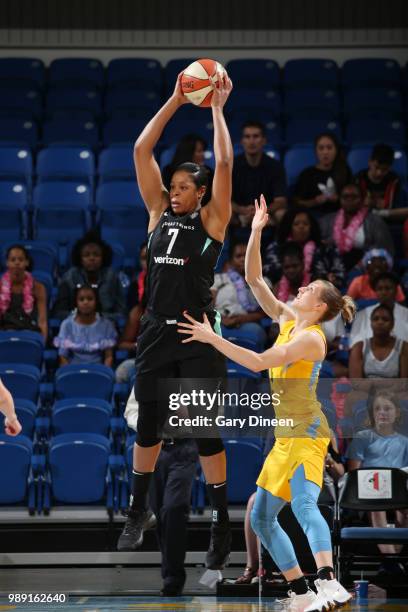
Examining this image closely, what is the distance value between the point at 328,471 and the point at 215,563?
2143 millimetres

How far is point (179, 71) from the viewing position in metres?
14.5

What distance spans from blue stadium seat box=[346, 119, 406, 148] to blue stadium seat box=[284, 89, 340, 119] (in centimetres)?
38

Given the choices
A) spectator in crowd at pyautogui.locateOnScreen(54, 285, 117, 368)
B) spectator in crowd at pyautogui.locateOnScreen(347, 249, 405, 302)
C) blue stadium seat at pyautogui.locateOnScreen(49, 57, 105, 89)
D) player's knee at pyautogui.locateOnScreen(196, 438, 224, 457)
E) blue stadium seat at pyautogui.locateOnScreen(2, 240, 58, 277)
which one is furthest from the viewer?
blue stadium seat at pyautogui.locateOnScreen(49, 57, 105, 89)

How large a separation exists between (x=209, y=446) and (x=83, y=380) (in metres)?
3.13

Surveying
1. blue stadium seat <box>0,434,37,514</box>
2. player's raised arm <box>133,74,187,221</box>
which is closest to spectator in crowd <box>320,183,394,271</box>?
blue stadium seat <box>0,434,37,514</box>

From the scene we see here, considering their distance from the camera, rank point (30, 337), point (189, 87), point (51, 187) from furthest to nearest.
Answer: point (51, 187)
point (30, 337)
point (189, 87)

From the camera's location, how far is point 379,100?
14086 mm

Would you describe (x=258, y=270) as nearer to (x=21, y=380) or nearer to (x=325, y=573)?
(x=325, y=573)

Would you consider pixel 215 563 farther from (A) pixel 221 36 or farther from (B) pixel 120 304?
(A) pixel 221 36

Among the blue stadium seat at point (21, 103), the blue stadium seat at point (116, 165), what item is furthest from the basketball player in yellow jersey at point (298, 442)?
the blue stadium seat at point (21, 103)

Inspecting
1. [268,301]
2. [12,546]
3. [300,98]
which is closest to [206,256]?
[268,301]

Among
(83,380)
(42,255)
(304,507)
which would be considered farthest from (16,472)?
(304,507)

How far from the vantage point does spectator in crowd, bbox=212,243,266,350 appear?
34.6ft

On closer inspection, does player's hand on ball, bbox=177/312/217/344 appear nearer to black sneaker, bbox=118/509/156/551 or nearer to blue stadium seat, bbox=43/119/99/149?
black sneaker, bbox=118/509/156/551
